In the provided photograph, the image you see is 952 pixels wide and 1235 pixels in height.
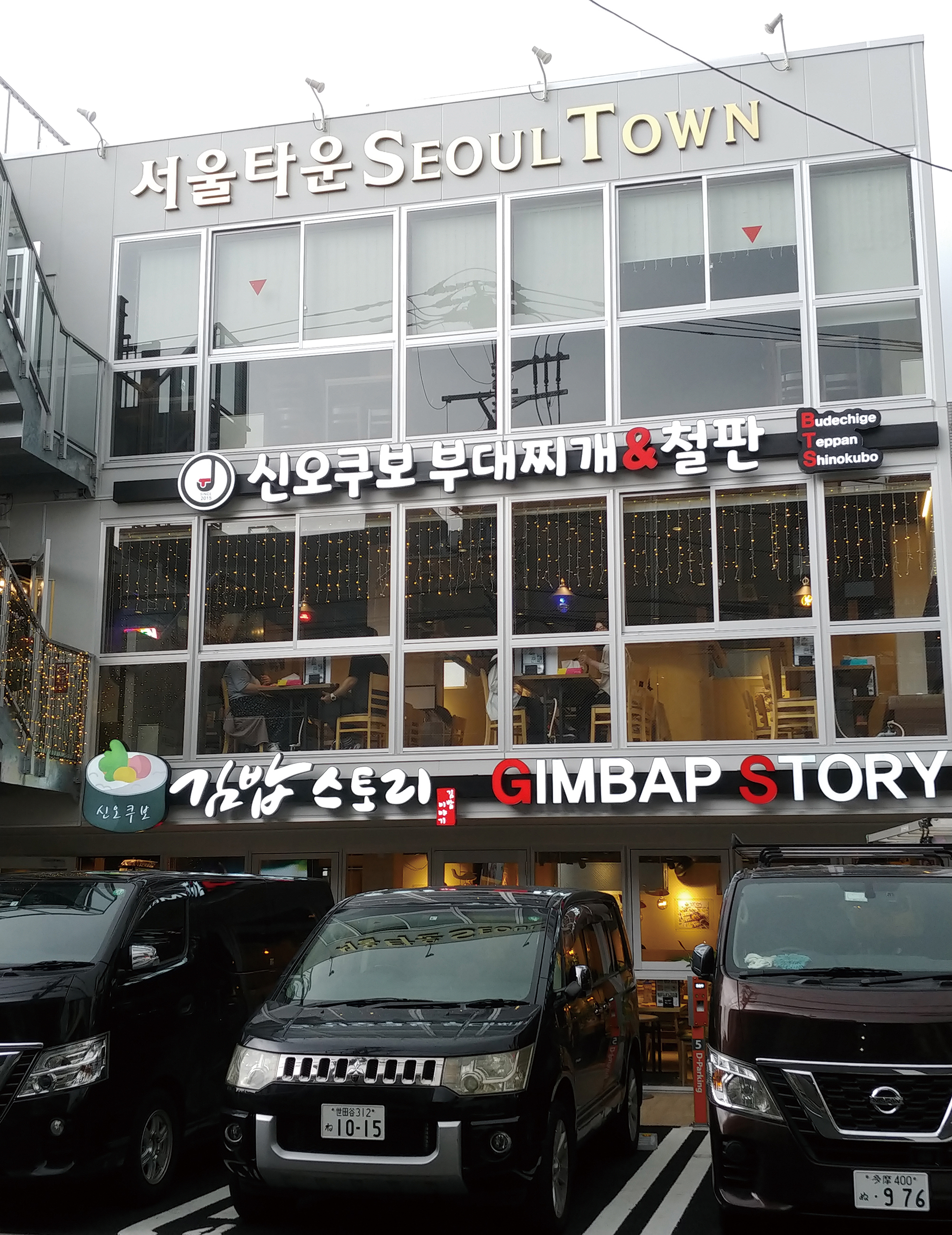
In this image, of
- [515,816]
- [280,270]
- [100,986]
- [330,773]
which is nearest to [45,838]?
[330,773]

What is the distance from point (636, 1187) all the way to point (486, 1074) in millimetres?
2272

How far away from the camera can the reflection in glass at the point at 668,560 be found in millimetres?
13320

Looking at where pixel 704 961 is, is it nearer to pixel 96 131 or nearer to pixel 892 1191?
pixel 892 1191

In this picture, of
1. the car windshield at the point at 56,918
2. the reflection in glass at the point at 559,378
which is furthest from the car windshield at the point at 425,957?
the reflection in glass at the point at 559,378

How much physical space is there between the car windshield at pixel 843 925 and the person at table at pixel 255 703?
747cm

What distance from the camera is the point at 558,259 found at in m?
14.5

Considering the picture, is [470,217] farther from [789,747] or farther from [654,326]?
[789,747]

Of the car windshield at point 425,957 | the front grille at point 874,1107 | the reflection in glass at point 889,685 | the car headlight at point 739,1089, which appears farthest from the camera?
the reflection in glass at point 889,685

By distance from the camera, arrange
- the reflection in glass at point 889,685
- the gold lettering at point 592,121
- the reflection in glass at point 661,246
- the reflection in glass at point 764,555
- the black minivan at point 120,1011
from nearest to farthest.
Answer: the black minivan at point 120,1011 < the reflection in glass at point 889,685 < the reflection in glass at point 764,555 < the reflection in glass at point 661,246 < the gold lettering at point 592,121

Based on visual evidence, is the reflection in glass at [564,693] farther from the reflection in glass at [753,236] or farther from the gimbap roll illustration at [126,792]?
the reflection in glass at [753,236]

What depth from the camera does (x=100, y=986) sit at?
7426mm

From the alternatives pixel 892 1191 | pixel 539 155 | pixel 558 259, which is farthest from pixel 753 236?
pixel 892 1191

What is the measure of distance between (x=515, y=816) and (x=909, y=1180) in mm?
7376

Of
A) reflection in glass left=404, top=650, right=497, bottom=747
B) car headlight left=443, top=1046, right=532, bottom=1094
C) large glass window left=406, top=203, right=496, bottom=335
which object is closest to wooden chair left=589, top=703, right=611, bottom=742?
reflection in glass left=404, top=650, right=497, bottom=747
